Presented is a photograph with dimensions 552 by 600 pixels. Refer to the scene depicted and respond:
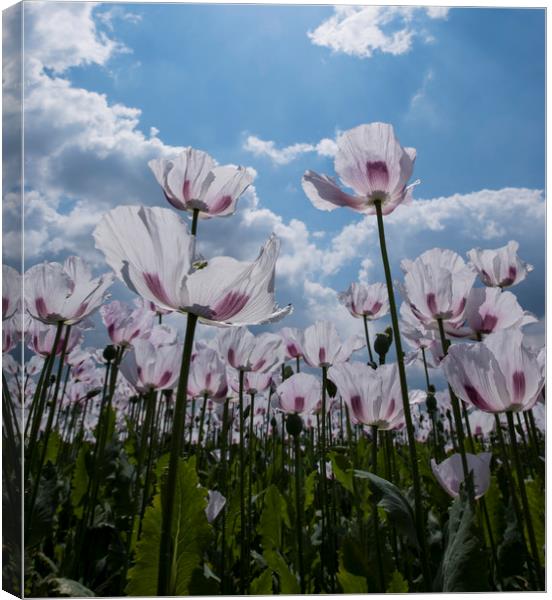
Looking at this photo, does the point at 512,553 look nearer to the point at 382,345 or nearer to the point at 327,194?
the point at 382,345

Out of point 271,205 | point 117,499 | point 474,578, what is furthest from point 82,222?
point 474,578

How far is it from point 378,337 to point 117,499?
1.10 metres

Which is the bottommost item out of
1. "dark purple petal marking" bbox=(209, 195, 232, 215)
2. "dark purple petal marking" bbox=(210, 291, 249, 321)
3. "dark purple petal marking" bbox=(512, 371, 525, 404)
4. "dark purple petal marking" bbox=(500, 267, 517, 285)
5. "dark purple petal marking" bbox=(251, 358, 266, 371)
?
"dark purple petal marking" bbox=(512, 371, 525, 404)

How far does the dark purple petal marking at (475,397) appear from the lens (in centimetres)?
118

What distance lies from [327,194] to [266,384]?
1.02 meters

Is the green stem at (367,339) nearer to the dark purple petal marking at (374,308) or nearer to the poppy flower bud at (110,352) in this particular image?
the dark purple petal marking at (374,308)

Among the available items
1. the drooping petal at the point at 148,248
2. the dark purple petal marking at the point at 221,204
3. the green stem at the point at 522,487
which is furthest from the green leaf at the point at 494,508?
the drooping petal at the point at 148,248

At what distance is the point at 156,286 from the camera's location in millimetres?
784

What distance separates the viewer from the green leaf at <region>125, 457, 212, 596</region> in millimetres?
1016

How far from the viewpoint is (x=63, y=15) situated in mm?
1914

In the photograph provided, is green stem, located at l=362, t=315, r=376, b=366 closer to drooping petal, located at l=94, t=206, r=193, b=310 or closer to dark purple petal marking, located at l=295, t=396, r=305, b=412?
dark purple petal marking, located at l=295, t=396, r=305, b=412

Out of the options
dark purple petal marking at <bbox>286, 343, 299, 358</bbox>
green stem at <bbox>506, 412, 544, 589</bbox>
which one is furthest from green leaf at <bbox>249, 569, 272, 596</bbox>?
dark purple petal marking at <bbox>286, 343, 299, 358</bbox>

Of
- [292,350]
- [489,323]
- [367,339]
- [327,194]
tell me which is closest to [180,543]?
[327,194]

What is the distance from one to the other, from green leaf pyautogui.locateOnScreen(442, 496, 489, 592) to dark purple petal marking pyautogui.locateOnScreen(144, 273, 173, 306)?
0.61 metres
